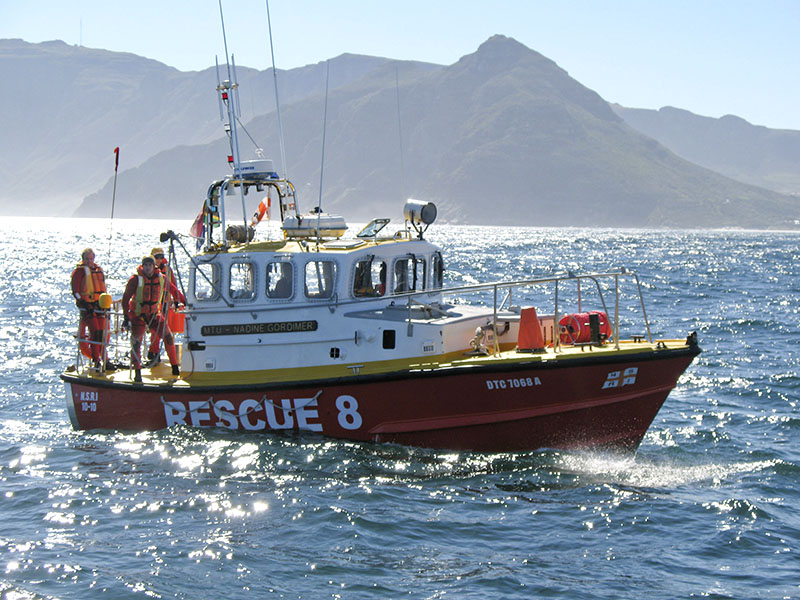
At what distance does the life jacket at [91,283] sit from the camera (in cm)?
1480

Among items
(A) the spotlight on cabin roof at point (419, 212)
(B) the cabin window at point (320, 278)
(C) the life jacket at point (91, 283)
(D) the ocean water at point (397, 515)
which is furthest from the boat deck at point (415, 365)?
(A) the spotlight on cabin roof at point (419, 212)

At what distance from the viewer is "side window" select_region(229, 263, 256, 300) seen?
13.2 m

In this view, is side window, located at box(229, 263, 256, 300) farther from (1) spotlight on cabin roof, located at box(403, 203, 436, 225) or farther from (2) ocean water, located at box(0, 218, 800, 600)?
(1) spotlight on cabin roof, located at box(403, 203, 436, 225)

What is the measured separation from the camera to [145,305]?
14375 millimetres

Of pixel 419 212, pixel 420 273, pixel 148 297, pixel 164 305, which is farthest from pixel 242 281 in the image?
pixel 419 212

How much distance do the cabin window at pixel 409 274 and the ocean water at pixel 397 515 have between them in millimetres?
2530

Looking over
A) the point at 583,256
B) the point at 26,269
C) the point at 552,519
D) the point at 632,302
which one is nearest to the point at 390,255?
the point at 552,519

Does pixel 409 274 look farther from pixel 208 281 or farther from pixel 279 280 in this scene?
pixel 208 281

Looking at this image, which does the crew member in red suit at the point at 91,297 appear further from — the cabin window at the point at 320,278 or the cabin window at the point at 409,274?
the cabin window at the point at 409,274

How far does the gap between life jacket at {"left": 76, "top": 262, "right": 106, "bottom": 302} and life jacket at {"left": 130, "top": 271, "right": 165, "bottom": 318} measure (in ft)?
2.98

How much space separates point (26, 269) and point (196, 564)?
5262cm

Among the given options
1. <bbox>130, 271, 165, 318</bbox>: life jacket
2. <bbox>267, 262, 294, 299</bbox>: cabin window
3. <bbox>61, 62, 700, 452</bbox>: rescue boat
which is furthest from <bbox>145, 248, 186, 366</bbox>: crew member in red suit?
<bbox>267, 262, 294, 299</bbox>: cabin window

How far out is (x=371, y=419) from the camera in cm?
1225

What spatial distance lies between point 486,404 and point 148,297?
6059 millimetres
